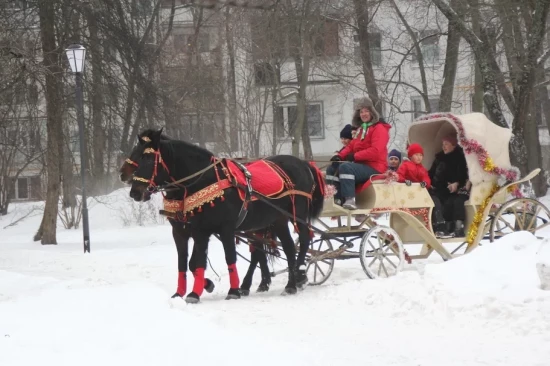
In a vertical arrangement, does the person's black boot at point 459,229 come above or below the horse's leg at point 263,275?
above

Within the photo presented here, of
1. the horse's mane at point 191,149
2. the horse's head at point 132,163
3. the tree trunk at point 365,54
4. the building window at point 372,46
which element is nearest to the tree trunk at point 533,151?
the building window at point 372,46

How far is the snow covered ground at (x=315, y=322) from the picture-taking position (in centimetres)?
655

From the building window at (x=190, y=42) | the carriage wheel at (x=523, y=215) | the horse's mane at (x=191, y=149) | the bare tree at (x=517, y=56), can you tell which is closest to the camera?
the horse's mane at (x=191, y=149)

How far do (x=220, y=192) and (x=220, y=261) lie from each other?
17.8 ft

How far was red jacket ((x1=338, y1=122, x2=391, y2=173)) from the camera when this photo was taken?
38.5ft

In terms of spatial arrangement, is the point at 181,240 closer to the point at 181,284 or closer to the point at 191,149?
the point at 181,284

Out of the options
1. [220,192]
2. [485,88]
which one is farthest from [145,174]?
[485,88]

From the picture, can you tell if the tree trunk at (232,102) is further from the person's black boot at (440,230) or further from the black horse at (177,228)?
the black horse at (177,228)

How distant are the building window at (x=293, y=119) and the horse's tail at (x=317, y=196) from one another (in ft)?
69.5

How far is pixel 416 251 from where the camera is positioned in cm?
1599

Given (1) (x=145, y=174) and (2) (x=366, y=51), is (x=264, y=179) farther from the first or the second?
(2) (x=366, y=51)

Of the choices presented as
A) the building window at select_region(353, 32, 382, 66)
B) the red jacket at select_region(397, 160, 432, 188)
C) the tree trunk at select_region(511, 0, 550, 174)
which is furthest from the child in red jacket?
the building window at select_region(353, 32, 382, 66)

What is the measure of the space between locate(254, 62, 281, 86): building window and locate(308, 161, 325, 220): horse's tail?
19.6 m

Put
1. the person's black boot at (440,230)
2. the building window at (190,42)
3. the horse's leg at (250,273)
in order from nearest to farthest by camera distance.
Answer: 1. the horse's leg at (250,273)
2. the person's black boot at (440,230)
3. the building window at (190,42)
